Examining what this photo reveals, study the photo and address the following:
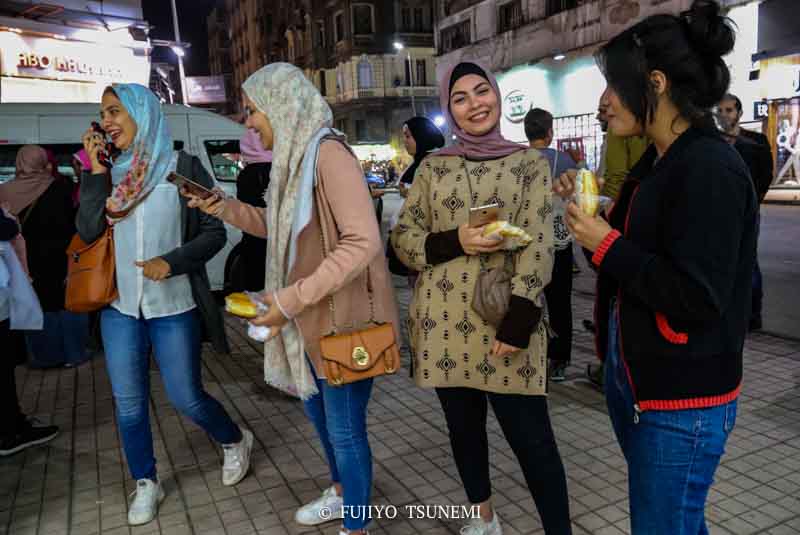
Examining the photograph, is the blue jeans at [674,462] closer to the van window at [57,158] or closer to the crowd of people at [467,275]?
the crowd of people at [467,275]

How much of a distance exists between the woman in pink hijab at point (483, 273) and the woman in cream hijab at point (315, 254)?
208mm

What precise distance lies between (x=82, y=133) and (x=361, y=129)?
39354 mm

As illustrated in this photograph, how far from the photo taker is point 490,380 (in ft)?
7.57

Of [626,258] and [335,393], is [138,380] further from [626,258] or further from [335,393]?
[626,258]

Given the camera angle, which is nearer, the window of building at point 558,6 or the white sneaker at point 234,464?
the white sneaker at point 234,464

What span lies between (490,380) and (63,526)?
2393mm

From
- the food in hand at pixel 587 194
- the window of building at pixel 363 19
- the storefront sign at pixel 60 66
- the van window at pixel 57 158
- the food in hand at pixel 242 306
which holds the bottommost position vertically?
the food in hand at pixel 242 306

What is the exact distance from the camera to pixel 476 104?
234 cm

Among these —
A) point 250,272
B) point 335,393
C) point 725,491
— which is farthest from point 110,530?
point 725,491

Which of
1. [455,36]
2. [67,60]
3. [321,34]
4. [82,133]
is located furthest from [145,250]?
[321,34]

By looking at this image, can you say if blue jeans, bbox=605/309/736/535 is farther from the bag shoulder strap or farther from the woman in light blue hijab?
the woman in light blue hijab

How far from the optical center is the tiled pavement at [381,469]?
298 centimetres

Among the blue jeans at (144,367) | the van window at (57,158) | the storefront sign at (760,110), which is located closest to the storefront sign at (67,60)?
the van window at (57,158)

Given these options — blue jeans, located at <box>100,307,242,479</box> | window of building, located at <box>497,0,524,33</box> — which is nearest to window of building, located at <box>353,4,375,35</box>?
window of building, located at <box>497,0,524,33</box>
